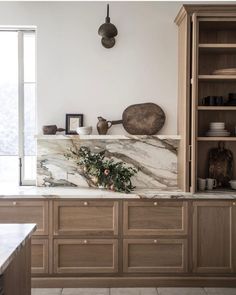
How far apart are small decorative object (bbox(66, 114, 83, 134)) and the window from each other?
426mm

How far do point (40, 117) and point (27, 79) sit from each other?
1.58 ft

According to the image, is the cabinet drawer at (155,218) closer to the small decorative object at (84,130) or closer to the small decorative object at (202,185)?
the small decorative object at (202,185)

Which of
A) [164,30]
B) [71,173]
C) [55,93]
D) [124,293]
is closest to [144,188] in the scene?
[71,173]

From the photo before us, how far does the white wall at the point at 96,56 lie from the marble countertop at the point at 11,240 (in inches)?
79.4

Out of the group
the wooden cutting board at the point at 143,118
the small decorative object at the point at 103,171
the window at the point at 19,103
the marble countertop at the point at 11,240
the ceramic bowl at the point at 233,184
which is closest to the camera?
the marble countertop at the point at 11,240

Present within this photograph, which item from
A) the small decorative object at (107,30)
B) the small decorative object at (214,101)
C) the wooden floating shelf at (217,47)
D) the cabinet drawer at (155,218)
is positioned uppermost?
the small decorative object at (107,30)

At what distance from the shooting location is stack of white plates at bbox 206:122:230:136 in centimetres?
407

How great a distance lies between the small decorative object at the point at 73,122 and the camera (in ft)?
14.3

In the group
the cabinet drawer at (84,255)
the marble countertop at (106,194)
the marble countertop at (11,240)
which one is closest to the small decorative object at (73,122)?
the marble countertop at (106,194)

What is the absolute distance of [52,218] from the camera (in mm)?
3826

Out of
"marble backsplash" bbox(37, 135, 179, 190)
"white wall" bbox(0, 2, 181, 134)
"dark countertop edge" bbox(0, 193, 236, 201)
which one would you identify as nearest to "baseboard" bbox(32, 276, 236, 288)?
"dark countertop edge" bbox(0, 193, 236, 201)

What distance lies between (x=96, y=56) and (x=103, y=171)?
1.21 metres

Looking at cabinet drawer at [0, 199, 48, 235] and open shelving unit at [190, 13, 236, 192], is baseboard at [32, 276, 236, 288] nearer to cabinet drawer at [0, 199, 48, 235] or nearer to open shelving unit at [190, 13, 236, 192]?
cabinet drawer at [0, 199, 48, 235]

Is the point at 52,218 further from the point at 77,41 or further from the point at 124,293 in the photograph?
the point at 77,41
